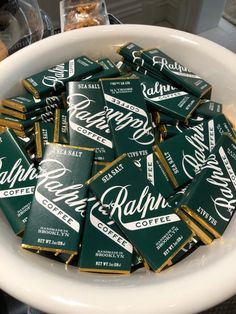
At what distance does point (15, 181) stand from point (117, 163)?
155mm

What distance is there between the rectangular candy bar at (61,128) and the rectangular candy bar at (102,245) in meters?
0.13

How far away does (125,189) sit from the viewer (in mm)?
498

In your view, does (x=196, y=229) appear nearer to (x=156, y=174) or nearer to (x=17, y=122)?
(x=156, y=174)

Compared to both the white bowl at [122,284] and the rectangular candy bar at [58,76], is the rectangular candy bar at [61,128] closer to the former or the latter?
the rectangular candy bar at [58,76]

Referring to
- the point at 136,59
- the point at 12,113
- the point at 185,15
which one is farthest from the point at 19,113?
the point at 185,15

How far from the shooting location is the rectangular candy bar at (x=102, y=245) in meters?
0.46

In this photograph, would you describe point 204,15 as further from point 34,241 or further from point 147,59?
point 34,241

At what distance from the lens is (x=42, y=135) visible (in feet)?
1.92

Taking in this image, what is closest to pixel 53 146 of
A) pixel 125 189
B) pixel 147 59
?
pixel 125 189

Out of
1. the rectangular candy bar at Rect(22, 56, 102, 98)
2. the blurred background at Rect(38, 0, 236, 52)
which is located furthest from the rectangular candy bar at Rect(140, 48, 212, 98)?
the blurred background at Rect(38, 0, 236, 52)

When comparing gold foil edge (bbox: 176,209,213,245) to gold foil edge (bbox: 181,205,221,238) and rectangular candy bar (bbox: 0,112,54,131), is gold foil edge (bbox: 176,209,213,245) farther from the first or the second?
rectangular candy bar (bbox: 0,112,54,131)

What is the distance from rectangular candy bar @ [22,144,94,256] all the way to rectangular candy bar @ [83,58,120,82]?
0.61 ft

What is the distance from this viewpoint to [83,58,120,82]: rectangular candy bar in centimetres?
66

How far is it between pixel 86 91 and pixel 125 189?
22 centimetres
